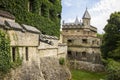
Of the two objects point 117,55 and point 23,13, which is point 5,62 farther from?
point 117,55

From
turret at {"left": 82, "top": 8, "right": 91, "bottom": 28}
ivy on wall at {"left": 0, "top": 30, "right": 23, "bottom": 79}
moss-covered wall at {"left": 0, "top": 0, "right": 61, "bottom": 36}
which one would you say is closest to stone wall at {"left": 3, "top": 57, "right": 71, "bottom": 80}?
ivy on wall at {"left": 0, "top": 30, "right": 23, "bottom": 79}

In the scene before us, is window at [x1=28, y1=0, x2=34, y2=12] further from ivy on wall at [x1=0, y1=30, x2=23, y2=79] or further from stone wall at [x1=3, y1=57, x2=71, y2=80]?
ivy on wall at [x1=0, y1=30, x2=23, y2=79]

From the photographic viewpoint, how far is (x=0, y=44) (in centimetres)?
1257

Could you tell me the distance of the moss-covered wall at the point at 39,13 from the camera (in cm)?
2313

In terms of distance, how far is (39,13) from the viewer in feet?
98.2

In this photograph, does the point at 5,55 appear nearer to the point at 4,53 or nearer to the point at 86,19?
the point at 4,53

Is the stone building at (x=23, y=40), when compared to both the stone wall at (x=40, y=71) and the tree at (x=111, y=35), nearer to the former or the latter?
the stone wall at (x=40, y=71)

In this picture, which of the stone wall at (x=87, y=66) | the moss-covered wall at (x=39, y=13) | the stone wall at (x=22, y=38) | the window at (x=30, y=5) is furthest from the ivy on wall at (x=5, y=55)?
the stone wall at (x=87, y=66)

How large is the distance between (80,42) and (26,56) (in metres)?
33.9

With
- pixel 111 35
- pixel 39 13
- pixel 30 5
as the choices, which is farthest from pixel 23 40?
pixel 111 35

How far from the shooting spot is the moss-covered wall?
75.9 feet

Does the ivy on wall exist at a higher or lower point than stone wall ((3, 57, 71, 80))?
higher

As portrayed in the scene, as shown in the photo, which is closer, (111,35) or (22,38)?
(22,38)

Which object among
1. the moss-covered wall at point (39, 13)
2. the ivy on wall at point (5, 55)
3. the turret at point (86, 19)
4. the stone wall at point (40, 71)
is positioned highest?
the turret at point (86, 19)
